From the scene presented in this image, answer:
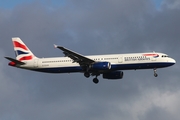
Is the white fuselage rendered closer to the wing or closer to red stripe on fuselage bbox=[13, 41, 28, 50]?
the wing

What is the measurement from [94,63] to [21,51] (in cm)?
1545

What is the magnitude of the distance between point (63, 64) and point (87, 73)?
443 cm

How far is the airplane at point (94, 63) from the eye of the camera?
93.9 m

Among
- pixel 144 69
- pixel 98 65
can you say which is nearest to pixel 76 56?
pixel 98 65

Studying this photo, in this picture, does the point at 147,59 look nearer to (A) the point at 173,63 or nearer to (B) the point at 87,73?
(A) the point at 173,63

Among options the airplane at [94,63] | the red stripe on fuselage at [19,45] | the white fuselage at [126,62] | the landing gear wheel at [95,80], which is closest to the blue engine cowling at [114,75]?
the airplane at [94,63]

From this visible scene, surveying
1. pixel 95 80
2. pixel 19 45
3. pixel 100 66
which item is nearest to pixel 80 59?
pixel 100 66

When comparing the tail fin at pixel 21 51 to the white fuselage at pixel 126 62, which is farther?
the tail fin at pixel 21 51

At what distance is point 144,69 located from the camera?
9438cm

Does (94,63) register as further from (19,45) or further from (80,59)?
(19,45)

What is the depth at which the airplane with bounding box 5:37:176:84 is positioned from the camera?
9388cm

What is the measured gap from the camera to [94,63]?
95.6 meters

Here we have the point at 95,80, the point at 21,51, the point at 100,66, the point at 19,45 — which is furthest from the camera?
the point at 19,45

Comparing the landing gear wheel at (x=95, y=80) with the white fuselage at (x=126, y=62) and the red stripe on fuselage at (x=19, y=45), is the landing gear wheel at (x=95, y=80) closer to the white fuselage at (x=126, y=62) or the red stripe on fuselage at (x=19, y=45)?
the white fuselage at (x=126, y=62)
